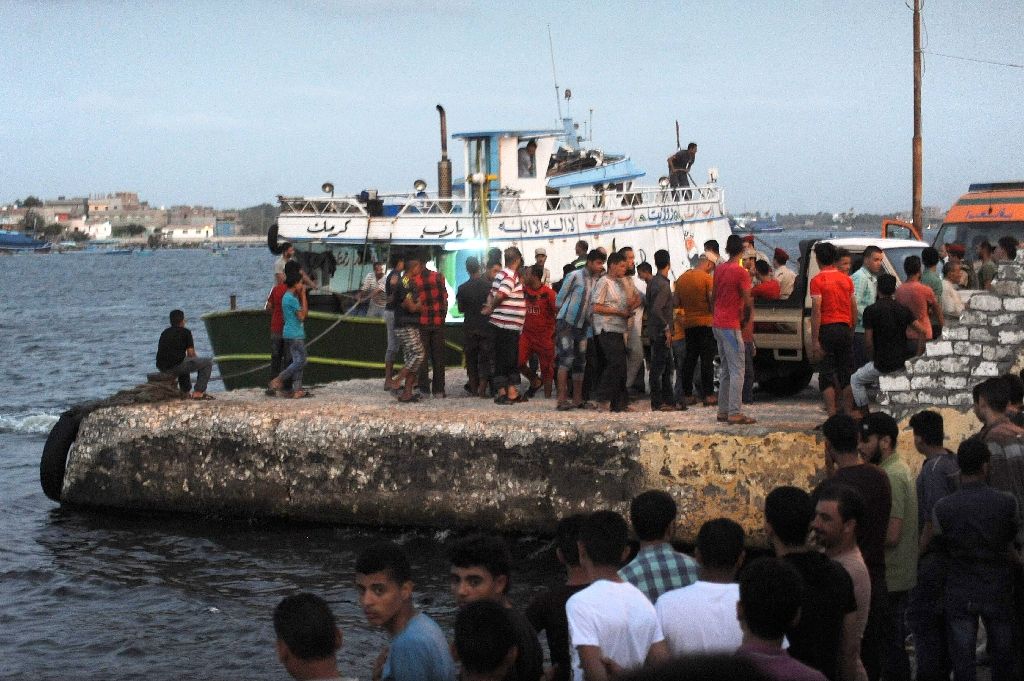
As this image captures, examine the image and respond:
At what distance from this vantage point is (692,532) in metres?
12.0

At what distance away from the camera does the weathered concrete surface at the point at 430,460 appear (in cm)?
1197

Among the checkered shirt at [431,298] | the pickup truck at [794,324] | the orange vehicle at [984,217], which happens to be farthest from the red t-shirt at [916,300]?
the orange vehicle at [984,217]

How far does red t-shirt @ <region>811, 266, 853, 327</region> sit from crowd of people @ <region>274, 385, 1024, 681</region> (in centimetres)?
368

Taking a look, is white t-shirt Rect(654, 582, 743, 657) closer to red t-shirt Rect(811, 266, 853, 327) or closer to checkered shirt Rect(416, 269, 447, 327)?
red t-shirt Rect(811, 266, 853, 327)

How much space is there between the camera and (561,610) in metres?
6.03

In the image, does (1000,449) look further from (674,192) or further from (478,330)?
(674,192)

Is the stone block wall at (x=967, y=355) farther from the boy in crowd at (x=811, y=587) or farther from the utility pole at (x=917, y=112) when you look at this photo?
the utility pole at (x=917, y=112)

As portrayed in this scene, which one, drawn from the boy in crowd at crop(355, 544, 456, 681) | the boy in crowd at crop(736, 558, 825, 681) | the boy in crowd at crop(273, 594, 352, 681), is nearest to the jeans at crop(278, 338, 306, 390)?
the boy in crowd at crop(355, 544, 456, 681)

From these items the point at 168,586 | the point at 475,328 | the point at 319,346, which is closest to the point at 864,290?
the point at 475,328

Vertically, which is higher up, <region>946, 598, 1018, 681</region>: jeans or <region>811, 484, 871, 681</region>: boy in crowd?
<region>811, 484, 871, 681</region>: boy in crowd

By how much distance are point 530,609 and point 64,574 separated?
324 inches

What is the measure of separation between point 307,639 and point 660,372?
906 centimetres

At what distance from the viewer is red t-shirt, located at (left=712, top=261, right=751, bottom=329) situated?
12.1 meters

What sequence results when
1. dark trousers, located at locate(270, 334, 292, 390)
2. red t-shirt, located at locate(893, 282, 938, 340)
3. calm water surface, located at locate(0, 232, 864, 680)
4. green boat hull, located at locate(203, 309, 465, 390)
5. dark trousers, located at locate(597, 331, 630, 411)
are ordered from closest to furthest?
calm water surface, located at locate(0, 232, 864, 680) → red t-shirt, located at locate(893, 282, 938, 340) → dark trousers, located at locate(597, 331, 630, 411) → dark trousers, located at locate(270, 334, 292, 390) → green boat hull, located at locate(203, 309, 465, 390)
